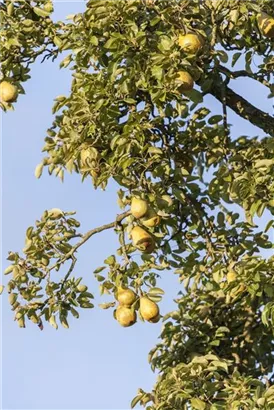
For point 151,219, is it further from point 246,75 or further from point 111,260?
point 246,75

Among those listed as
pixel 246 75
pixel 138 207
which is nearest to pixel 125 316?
pixel 138 207

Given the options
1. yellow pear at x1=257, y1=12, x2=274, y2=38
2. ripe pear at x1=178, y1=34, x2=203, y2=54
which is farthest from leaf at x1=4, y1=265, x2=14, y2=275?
yellow pear at x1=257, y1=12, x2=274, y2=38

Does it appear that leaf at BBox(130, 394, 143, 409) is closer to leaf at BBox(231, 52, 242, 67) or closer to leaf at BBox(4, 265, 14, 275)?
leaf at BBox(4, 265, 14, 275)

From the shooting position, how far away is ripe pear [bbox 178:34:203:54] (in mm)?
→ 5238

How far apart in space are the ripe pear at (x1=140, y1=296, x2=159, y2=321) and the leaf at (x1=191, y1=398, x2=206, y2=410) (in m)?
0.53

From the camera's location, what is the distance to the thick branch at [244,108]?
6.33 m

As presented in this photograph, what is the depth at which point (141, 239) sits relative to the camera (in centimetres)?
556

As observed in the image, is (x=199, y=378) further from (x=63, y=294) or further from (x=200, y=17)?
(x=200, y=17)

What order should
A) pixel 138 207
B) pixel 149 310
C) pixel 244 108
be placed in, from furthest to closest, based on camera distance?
pixel 244 108 < pixel 149 310 < pixel 138 207

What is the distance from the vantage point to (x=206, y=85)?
237 inches

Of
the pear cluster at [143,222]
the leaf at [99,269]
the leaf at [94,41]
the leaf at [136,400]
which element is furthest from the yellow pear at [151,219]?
the leaf at [136,400]

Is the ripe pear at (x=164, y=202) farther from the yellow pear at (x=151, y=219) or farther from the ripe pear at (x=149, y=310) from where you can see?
the ripe pear at (x=149, y=310)

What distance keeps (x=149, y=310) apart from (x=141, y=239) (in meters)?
0.43

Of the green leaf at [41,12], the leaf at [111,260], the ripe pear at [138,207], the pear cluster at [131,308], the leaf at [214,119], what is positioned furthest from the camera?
the leaf at [214,119]
